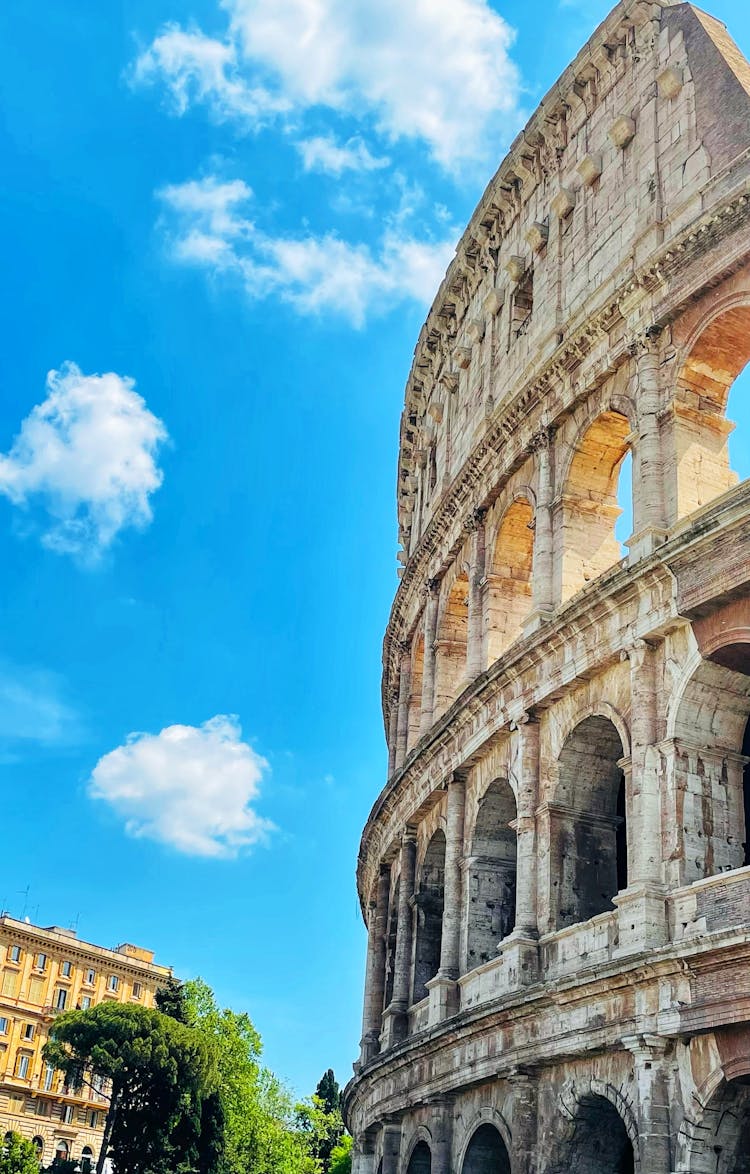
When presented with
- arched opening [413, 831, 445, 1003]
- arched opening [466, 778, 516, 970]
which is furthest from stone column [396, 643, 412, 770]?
arched opening [466, 778, 516, 970]

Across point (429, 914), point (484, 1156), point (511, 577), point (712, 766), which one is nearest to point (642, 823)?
point (712, 766)

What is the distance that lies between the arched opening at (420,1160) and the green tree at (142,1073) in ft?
85.8

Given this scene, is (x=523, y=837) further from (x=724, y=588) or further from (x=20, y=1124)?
(x=20, y=1124)

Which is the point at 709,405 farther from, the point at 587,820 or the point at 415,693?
the point at 415,693

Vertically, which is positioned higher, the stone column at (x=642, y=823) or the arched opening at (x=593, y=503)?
the arched opening at (x=593, y=503)

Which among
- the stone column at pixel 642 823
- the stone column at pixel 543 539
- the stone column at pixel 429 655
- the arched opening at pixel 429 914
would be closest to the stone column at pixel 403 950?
the arched opening at pixel 429 914

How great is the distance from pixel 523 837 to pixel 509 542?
5.87 m

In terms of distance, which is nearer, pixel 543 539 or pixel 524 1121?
pixel 524 1121

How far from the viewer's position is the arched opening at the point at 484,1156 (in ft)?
55.3

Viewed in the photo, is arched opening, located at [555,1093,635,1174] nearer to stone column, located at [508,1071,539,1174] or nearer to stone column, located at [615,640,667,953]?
stone column, located at [508,1071,539,1174]

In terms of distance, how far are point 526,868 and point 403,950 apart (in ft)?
18.7

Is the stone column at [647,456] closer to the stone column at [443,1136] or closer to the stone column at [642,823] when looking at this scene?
the stone column at [642,823]

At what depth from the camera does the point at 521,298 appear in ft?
74.9

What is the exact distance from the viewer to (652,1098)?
1275cm
